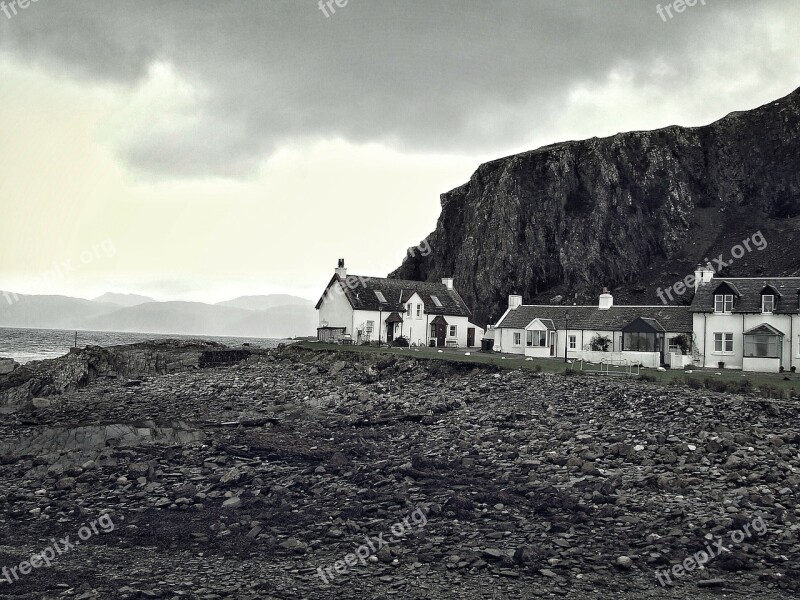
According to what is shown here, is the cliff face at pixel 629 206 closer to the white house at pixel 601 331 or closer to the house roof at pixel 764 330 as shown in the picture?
the white house at pixel 601 331

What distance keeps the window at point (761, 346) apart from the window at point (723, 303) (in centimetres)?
264

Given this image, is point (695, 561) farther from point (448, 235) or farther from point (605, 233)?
point (448, 235)

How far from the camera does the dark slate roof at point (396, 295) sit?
213 feet

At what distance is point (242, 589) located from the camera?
38.5 feet

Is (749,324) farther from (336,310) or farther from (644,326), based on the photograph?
(336,310)

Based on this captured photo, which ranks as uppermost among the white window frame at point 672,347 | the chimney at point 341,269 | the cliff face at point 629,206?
the cliff face at point 629,206

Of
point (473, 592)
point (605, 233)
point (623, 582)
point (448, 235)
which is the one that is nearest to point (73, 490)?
point (473, 592)

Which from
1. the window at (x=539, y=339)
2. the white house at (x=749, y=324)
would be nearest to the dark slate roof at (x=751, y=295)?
the white house at (x=749, y=324)

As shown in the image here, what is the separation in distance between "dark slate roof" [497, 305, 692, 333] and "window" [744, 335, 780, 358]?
15.0ft

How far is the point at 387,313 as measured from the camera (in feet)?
217

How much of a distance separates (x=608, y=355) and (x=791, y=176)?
80.7 metres

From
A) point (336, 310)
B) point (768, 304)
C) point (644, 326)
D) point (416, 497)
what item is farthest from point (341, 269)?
point (416, 497)

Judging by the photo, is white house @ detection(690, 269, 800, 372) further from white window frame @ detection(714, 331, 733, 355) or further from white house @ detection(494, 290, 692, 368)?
white house @ detection(494, 290, 692, 368)

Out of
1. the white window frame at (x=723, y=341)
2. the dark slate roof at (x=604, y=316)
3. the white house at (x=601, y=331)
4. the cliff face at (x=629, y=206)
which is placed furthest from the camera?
the cliff face at (x=629, y=206)
